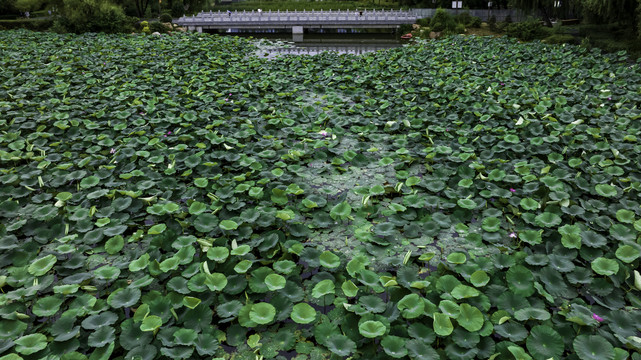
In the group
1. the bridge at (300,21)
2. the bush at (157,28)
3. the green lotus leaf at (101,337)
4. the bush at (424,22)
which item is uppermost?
the bridge at (300,21)

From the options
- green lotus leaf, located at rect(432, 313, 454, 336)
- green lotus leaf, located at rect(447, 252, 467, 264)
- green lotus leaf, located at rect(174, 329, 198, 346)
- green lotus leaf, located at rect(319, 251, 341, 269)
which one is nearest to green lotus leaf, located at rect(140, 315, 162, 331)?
green lotus leaf, located at rect(174, 329, 198, 346)

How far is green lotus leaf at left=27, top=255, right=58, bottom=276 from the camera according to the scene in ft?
9.00

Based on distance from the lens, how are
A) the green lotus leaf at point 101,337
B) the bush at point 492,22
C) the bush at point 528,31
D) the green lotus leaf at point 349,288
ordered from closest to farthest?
the green lotus leaf at point 101,337 → the green lotus leaf at point 349,288 → the bush at point 528,31 → the bush at point 492,22

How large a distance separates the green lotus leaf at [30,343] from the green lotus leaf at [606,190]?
4.84 meters

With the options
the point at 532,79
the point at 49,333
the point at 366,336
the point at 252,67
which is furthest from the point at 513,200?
the point at 252,67

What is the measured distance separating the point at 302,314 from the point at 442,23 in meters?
20.2

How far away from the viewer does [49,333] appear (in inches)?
95.0

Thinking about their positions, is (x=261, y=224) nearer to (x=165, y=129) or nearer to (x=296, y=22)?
(x=165, y=129)

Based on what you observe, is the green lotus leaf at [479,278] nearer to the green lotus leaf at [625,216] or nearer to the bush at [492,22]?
the green lotus leaf at [625,216]

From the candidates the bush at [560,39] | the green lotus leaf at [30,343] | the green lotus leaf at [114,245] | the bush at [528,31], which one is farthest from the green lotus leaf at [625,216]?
the bush at [528,31]

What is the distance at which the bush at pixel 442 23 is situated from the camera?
746 inches

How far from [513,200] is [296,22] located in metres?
21.3

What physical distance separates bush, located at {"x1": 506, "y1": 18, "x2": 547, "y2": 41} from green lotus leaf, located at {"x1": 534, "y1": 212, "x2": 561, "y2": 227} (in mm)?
16218

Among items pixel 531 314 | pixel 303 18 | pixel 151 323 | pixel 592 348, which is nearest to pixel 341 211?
pixel 531 314
